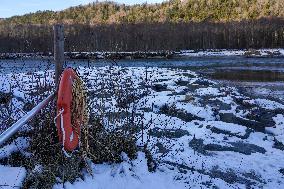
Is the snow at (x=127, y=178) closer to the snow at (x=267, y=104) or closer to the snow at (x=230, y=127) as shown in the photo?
the snow at (x=230, y=127)

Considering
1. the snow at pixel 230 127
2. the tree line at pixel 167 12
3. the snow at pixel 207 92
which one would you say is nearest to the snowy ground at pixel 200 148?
the snow at pixel 230 127

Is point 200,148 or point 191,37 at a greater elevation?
point 191,37

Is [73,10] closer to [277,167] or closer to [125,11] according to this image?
[125,11]

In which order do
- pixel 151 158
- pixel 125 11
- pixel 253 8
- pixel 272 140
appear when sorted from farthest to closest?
pixel 125 11 → pixel 253 8 → pixel 272 140 → pixel 151 158

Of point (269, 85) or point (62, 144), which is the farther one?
point (269, 85)

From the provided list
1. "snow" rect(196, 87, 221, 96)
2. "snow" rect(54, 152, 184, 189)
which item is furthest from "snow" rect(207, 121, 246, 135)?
"snow" rect(196, 87, 221, 96)

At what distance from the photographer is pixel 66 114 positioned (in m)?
4.79

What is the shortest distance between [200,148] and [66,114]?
2.93m

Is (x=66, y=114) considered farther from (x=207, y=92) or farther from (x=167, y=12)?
(x=167, y=12)

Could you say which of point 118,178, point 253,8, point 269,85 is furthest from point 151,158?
point 253,8

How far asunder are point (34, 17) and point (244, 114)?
112645mm

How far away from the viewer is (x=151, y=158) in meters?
5.72

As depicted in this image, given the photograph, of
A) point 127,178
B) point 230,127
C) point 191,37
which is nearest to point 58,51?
point 127,178

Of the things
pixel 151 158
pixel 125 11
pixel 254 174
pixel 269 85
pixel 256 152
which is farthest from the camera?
pixel 125 11
